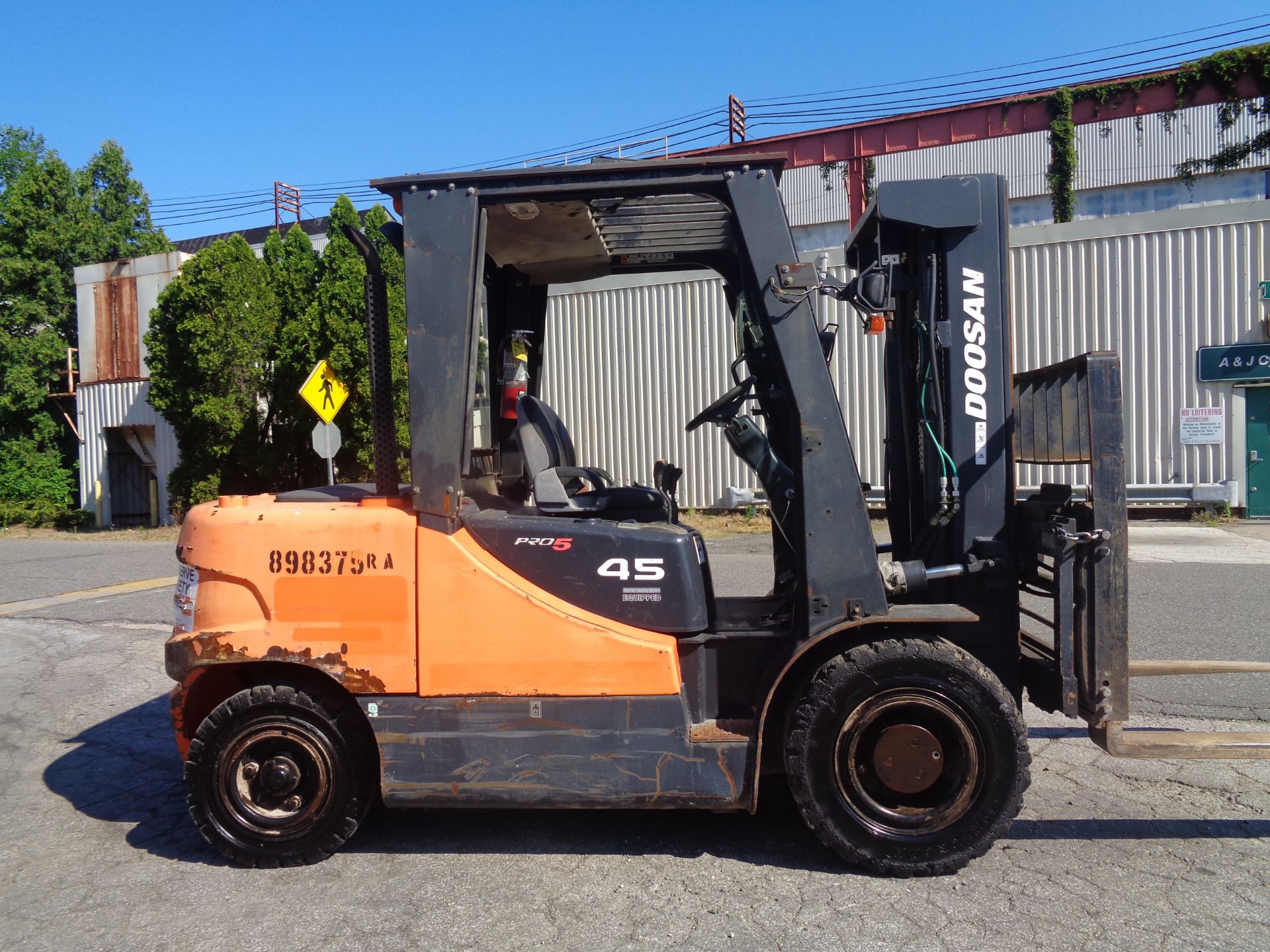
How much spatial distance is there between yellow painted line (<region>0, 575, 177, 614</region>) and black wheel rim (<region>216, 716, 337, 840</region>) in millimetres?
8472

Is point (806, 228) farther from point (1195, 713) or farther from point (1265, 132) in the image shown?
point (1195, 713)

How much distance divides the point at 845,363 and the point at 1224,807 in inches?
531

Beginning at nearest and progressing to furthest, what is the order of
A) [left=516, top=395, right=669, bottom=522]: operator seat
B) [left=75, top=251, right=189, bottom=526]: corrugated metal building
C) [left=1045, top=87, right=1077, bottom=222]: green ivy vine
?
[left=516, top=395, right=669, bottom=522]: operator seat → [left=75, top=251, right=189, bottom=526]: corrugated metal building → [left=1045, top=87, right=1077, bottom=222]: green ivy vine

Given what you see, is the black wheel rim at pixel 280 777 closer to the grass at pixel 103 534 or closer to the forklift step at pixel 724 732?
the forklift step at pixel 724 732

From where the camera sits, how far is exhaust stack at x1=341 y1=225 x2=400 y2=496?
3768 millimetres

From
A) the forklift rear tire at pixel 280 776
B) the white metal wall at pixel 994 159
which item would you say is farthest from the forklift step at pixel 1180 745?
the white metal wall at pixel 994 159

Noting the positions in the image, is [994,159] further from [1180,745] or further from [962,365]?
[1180,745]

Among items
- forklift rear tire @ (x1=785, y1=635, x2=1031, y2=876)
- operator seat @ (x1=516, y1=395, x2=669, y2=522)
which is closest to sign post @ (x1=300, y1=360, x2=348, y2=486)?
operator seat @ (x1=516, y1=395, x2=669, y2=522)

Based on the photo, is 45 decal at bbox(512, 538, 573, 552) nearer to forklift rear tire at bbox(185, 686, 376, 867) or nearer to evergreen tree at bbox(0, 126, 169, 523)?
forklift rear tire at bbox(185, 686, 376, 867)

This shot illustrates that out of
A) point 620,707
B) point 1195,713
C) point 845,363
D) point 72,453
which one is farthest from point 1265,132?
point 72,453

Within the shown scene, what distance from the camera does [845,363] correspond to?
1716cm

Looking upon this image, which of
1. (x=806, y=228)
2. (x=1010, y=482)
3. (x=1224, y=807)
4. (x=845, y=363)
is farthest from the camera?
(x=806, y=228)

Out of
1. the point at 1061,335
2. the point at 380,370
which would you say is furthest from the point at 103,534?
the point at 380,370

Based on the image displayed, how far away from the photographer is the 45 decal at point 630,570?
3637 mm
